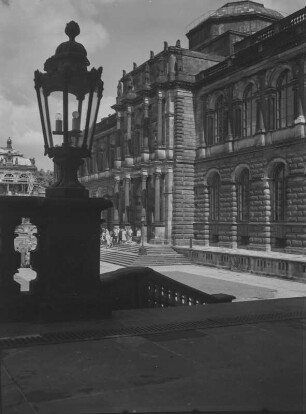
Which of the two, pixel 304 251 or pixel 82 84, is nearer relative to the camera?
pixel 82 84

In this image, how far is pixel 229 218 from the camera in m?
31.8

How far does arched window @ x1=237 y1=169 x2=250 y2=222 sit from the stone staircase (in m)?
4.40

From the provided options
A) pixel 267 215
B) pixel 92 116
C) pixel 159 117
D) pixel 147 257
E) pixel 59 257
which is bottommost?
pixel 147 257

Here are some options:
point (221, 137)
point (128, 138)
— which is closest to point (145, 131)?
point (128, 138)

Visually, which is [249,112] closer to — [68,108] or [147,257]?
[147,257]

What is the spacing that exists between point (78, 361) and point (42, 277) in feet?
5.99

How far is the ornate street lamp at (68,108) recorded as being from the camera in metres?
5.99

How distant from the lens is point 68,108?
6.08 metres

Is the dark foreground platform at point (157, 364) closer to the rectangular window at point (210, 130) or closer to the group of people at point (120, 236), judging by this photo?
the rectangular window at point (210, 130)

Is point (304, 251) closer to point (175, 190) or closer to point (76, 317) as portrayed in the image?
point (175, 190)

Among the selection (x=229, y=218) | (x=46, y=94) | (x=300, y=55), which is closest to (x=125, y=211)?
(x=229, y=218)

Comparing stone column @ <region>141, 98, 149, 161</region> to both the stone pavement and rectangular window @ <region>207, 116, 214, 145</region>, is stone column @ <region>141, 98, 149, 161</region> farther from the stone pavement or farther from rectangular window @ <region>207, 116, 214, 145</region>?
the stone pavement

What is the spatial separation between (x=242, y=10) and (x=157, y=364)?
136 feet

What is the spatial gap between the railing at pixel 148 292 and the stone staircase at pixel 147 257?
2048cm
